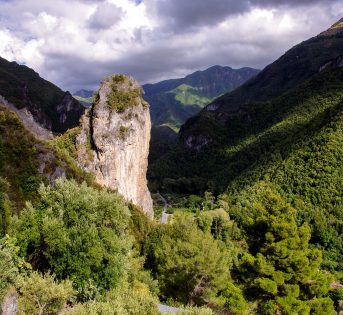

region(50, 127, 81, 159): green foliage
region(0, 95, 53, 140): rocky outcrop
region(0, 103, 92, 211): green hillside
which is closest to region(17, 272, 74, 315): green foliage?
region(0, 103, 92, 211): green hillside

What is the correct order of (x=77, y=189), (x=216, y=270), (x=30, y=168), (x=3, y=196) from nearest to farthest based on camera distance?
(x=77, y=189)
(x=3, y=196)
(x=216, y=270)
(x=30, y=168)

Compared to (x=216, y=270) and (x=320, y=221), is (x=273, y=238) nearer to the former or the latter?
(x=216, y=270)

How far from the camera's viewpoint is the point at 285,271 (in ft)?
82.8

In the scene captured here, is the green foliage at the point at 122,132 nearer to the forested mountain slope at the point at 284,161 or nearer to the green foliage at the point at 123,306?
the forested mountain slope at the point at 284,161

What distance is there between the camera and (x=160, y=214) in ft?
352

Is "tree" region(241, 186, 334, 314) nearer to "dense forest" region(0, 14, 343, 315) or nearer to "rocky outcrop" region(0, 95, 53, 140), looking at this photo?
"dense forest" region(0, 14, 343, 315)

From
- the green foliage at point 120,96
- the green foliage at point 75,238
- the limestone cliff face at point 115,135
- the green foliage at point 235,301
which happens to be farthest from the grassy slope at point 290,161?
the green foliage at point 120,96

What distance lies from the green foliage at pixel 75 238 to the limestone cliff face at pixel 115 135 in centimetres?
4458

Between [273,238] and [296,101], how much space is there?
149 metres

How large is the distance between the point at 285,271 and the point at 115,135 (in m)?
50.3

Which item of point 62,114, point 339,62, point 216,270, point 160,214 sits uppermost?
point 339,62

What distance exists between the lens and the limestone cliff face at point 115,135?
7031 centimetres

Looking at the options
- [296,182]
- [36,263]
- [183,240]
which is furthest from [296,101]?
[36,263]

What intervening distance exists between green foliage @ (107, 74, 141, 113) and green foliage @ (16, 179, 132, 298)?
48297 mm
